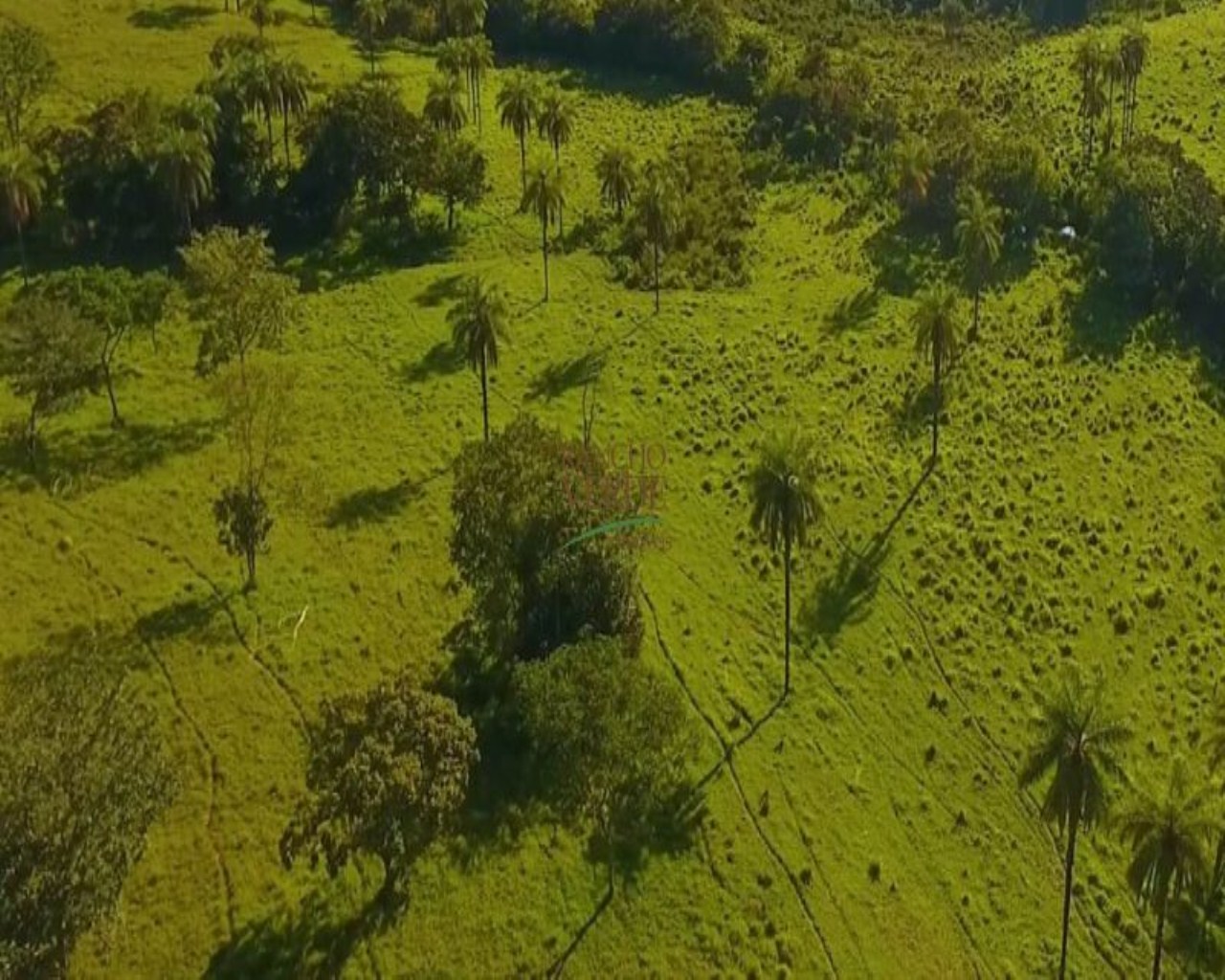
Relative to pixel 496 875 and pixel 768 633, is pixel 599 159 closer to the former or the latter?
pixel 768 633

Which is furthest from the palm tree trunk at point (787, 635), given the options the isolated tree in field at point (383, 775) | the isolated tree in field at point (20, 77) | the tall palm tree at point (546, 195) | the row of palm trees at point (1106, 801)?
the isolated tree in field at point (20, 77)

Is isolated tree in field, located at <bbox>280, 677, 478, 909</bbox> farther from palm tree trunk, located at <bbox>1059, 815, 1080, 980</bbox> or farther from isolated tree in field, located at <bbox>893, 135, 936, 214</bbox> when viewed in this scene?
isolated tree in field, located at <bbox>893, 135, 936, 214</bbox>

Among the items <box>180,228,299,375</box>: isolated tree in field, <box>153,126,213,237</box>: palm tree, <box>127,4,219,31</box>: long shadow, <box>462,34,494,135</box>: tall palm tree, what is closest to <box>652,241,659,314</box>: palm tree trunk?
<box>180,228,299,375</box>: isolated tree in field

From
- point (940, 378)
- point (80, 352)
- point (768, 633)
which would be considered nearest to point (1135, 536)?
point (940, 378)

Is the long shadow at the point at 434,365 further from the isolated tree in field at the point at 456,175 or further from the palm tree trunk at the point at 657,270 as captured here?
the isolated tree in field at the point at 456,175

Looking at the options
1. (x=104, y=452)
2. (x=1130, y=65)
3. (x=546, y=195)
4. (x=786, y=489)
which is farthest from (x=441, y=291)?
(x=1130, y=65)
